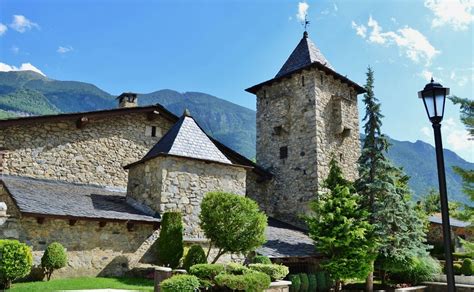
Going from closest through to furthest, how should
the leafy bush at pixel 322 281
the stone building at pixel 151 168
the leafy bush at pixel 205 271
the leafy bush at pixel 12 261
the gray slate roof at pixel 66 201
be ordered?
the leafy bush at pixel 12 261
the leafy bush at pixel 205 271
the gray slate roof at pixel 66 201
the stone building at pixel 151 168
the leafy bush at pixel 322 281

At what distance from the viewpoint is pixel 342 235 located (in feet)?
51.0

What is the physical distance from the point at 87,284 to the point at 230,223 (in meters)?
4.82

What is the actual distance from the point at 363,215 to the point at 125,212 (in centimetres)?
966

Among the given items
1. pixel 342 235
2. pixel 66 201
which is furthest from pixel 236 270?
pixel 66 201

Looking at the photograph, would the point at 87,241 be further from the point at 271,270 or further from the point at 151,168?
the point at 271,270

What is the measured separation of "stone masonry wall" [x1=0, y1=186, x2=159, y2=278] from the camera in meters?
12.0

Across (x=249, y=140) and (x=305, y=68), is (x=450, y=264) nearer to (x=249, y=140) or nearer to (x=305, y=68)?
(x=305, y=68)

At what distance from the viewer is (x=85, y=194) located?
15508mm

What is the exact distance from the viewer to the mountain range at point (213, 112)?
14762 cm

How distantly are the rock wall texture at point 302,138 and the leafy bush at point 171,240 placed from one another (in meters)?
8.65

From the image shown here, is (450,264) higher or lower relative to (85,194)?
lower

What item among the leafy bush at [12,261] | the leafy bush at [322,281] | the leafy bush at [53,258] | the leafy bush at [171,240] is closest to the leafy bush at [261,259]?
the leafy bush at [171,240]

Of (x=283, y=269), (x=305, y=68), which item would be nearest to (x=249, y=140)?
(x=305, y=68)

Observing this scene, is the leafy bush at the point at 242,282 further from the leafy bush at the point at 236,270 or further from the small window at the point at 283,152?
the small window at the point at 283,152
